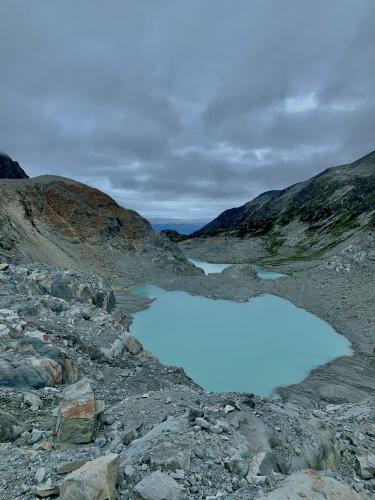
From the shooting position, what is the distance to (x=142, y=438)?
946cm

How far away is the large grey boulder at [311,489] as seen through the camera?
7191 mm

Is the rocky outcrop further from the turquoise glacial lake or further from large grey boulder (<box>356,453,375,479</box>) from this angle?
the turquoise glacial lake

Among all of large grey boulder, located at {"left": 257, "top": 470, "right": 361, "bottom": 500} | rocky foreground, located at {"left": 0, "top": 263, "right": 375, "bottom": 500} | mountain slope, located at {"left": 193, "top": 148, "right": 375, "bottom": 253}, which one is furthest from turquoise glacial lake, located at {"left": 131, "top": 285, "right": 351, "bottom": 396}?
mountain slope, located at {"left": 193, "top": 148, "right": 375, "bottom": 253}

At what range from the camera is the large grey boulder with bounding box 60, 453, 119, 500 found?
6.52 meters

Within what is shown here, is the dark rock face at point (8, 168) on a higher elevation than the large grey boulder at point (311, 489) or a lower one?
higher

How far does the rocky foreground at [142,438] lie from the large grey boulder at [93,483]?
19 mm

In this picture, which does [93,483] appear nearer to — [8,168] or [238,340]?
[238,340]

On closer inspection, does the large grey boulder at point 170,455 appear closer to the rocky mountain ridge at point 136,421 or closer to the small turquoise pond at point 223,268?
the rocky mountain ridge at point 136,421

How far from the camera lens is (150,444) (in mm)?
8797

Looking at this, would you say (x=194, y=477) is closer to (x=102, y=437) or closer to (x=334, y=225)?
(x=102, y=437)

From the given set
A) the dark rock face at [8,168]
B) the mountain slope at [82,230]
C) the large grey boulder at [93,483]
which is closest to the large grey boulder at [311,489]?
the large grey boulder at [93,483]

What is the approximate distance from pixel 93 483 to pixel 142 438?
2.85 metres

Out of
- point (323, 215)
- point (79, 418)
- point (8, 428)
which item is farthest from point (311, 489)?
point (323, 215)

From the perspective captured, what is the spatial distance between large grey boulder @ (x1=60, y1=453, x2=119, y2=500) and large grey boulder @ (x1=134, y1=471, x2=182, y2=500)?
1.76 ft
